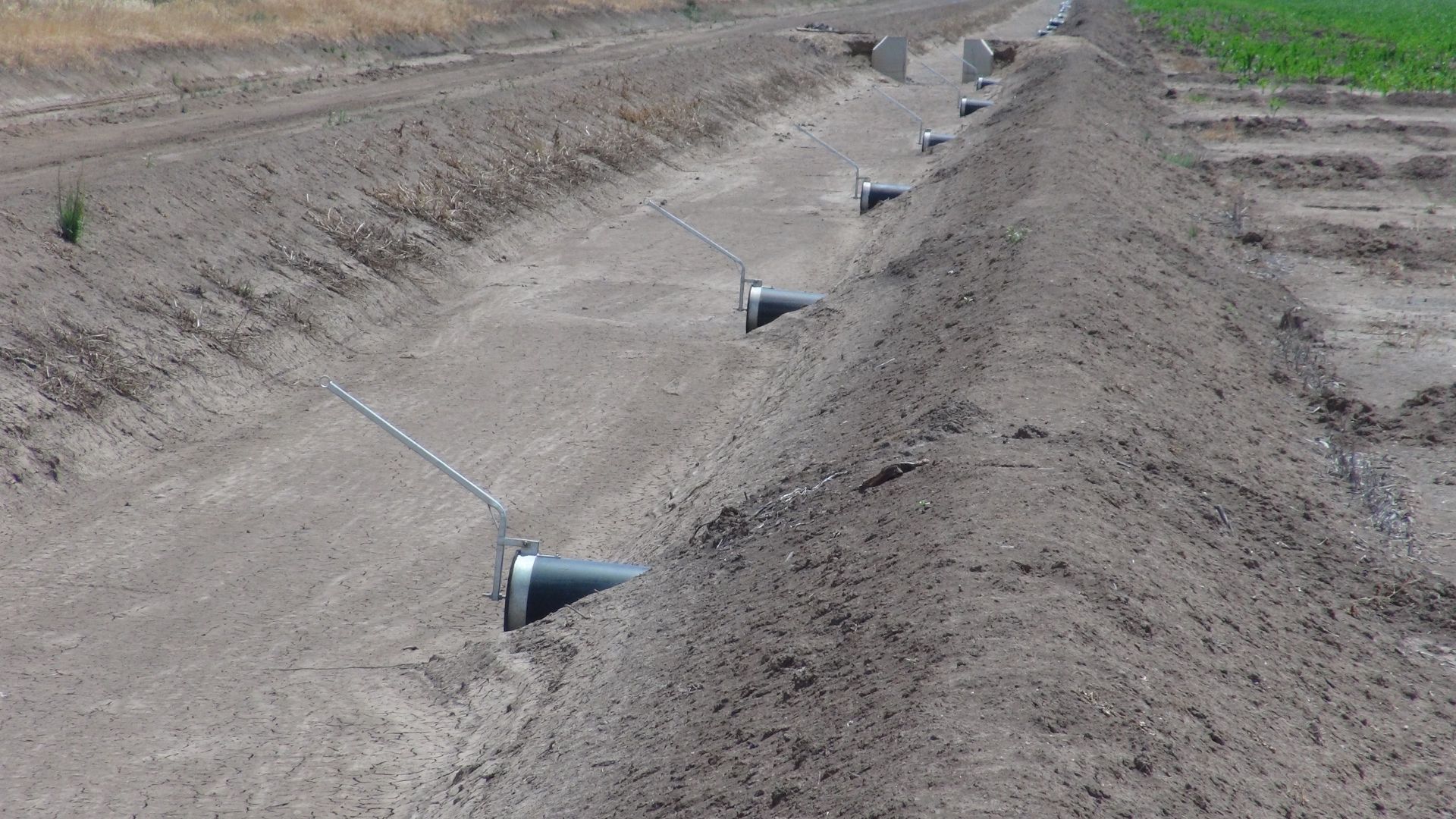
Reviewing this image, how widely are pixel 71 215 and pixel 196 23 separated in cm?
1744

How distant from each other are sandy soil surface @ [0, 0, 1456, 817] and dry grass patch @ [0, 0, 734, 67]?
9.28 m

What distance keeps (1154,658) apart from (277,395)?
8541mm

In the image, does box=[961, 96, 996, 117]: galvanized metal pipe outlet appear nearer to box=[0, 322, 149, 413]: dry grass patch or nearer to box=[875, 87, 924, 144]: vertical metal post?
box=[875, 87, 924, 144]: vertical metal post

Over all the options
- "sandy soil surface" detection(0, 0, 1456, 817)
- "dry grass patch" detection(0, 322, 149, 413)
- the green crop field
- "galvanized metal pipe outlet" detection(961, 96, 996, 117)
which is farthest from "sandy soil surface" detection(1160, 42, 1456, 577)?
"dry grass patch" detection(0, 322, 149, 413)

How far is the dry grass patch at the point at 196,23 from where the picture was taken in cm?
2203

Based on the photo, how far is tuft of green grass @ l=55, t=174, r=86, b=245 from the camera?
11508mm

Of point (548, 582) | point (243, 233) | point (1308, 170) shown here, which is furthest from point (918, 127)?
point (548, 582)

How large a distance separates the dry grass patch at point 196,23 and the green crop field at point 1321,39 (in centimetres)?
2332

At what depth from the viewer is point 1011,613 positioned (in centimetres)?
529

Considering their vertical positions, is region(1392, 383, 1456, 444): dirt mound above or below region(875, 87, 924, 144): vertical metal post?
below

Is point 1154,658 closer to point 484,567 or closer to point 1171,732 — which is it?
point 1171,732

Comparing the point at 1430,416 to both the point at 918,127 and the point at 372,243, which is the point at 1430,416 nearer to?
the point at 372,243

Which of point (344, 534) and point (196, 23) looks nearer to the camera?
point (344, 534)

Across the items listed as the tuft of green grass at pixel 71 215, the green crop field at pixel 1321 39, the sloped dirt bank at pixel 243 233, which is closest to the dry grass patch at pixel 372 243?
the sloped dirt bank at pixel 243 233
